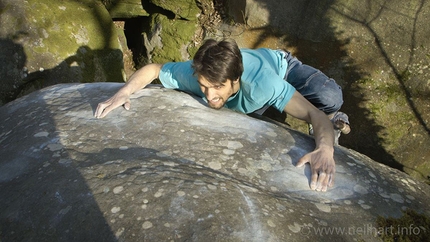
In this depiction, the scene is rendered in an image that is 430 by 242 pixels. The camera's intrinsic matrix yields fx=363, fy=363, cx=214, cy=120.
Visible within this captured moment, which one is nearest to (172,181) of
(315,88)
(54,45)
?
(315,88)

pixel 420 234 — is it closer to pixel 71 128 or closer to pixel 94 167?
pixel 94 167

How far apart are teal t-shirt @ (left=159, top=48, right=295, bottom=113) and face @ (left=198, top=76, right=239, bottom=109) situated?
0.38 ft

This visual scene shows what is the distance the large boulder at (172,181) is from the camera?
171 cm

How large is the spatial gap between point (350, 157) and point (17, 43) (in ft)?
13.2

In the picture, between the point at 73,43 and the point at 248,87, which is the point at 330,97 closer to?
the point at 248,87

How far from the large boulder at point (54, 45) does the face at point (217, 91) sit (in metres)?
2.72

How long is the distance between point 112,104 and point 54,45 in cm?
255

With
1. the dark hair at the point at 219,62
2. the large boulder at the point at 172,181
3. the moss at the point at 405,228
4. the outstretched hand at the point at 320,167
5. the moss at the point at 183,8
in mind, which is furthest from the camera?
the moss at the point at 183,8

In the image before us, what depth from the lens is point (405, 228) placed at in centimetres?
190

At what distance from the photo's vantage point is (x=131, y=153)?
7.13ft

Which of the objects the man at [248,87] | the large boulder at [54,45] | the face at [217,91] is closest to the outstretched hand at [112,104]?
the man at [248,87]

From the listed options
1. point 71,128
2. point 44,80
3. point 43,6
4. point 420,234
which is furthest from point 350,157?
point 43,6

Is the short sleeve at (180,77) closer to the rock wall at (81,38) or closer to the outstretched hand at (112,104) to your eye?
the outstretched hand at (112,104)

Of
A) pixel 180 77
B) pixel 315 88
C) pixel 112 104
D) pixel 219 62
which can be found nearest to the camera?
pixel 219 62
